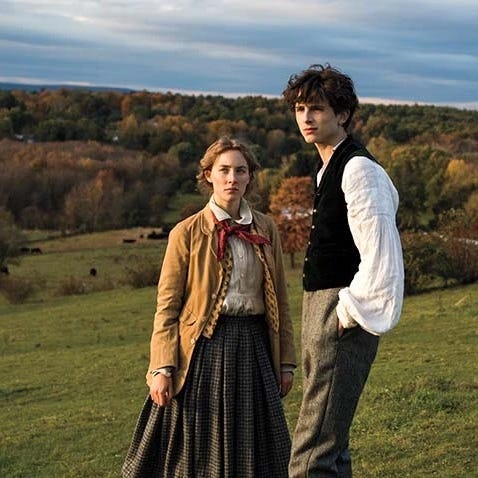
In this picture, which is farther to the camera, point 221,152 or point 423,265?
point 423,265

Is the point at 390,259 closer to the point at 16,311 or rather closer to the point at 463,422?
the point at 463,422

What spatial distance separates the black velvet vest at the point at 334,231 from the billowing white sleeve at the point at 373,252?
81mm

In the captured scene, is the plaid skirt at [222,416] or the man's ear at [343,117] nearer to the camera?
the man's ear at [343,117]

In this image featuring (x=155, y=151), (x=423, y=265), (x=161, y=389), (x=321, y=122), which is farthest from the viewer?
(x=155, y=151)

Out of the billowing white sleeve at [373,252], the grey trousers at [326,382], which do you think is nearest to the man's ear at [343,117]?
the billowing white sleeve at [373,252]

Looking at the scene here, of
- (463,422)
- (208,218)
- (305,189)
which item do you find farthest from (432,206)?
(208,218)

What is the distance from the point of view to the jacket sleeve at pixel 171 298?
356 cm

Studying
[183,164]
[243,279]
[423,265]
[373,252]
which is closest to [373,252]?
[373,252]

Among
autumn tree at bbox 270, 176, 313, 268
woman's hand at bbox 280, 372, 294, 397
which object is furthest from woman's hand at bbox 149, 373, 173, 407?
autumn tree at bbox 270, 176, 313, 268

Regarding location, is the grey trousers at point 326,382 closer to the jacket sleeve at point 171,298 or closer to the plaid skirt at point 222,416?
the plaid skirt at point 222,416

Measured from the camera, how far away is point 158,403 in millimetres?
3578

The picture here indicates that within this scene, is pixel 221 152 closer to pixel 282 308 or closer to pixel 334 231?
pixel 282 308

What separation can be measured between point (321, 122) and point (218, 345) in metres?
1.16

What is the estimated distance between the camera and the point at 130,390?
1208 centimetres
